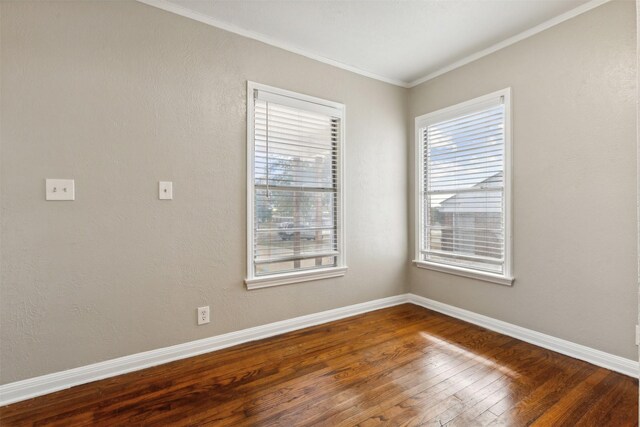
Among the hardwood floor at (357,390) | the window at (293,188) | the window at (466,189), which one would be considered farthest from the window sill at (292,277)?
the window at (466,189)

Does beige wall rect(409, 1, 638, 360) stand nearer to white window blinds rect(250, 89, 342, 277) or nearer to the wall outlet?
white window blinds rect(250, 89, 342, 277)

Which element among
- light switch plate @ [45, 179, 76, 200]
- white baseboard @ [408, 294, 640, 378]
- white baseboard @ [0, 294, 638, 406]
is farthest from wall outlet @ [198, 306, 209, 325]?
white baseboard @ [408, 294, 640, 378]

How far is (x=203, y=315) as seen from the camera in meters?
2.38

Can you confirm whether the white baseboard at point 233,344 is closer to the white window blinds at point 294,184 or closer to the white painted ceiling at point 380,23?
the white window blinds at point 294,184

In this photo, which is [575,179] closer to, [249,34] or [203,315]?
[249,34]

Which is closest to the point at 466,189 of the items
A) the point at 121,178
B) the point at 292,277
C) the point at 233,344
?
the point at 292,277

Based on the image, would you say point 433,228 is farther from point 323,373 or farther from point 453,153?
point 323,373

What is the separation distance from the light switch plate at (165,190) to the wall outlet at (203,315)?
0.87 m

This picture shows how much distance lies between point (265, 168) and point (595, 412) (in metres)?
2.62

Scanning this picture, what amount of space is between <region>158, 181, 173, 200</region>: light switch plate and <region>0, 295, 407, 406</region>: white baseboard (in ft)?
3.55

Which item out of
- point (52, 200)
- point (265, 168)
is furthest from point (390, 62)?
point (52, 200)

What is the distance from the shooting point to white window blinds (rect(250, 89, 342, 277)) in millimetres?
2662

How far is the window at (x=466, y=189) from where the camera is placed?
2744mm

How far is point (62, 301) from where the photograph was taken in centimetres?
191
